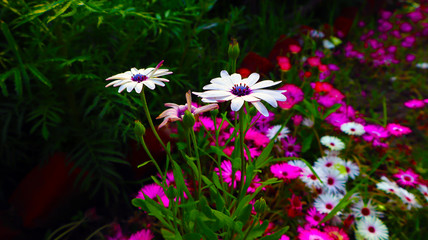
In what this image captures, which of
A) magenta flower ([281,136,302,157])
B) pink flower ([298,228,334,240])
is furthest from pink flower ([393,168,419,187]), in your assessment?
pink flower ([298,228,334,240])

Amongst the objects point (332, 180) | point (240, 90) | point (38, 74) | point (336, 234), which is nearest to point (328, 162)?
point (332, 180)

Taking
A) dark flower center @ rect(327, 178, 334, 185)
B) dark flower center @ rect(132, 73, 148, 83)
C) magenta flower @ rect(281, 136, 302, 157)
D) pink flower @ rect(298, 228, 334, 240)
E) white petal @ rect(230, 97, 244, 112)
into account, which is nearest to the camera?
white petal @ rect(230, 97, 244, 112)

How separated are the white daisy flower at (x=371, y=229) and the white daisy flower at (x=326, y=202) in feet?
0.32

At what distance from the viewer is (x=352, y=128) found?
124 cm

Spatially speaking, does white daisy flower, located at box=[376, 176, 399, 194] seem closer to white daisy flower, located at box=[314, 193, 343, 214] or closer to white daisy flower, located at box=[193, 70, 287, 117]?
white daisy flower, located at box=[314, 193, 343, 214]

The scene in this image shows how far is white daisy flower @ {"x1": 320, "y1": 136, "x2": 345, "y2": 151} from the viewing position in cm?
119

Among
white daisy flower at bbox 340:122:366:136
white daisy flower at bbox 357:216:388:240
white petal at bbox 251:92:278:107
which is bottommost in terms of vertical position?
white daisy flower at bbox 357:216:388:240

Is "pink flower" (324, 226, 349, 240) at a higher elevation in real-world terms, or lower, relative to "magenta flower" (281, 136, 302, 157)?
lower

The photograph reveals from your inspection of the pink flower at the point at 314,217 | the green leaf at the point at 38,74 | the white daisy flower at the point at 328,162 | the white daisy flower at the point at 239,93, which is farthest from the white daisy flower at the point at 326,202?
the green leaf at the point at 38,74

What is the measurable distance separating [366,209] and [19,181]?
4.63 feet

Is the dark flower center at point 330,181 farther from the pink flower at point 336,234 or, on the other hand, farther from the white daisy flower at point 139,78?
the white daisy flower at point 139,78

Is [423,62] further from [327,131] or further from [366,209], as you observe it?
[366,209]

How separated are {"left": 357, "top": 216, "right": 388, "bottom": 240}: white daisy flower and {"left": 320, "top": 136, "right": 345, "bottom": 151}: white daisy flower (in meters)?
0.26

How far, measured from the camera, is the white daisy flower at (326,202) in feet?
3.31
